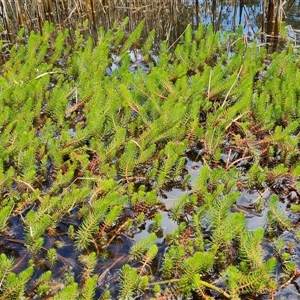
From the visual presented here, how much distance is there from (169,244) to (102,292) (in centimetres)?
53

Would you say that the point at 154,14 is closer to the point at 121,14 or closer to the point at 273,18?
the point at 121,14

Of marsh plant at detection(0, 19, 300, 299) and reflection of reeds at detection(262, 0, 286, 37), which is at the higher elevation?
reflection of reeds at detection(262, 0, 286, 37)

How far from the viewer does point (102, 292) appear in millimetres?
2371

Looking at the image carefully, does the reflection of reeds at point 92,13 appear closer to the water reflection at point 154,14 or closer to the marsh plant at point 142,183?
the water reflection at point 154,14

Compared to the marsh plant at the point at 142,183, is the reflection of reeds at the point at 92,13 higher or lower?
higher

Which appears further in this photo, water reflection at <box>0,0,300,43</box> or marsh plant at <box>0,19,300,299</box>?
water reflection at <box>0,0,300,43</box>

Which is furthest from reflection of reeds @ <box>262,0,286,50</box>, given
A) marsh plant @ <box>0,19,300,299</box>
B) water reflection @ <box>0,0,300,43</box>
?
marsh plant @ <box>0,19,300,299</box>

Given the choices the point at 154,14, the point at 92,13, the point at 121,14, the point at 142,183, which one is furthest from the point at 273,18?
the point at 142,183

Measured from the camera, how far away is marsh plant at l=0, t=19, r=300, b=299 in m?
2.36

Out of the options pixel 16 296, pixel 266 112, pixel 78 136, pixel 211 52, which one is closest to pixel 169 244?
pixel 16 296

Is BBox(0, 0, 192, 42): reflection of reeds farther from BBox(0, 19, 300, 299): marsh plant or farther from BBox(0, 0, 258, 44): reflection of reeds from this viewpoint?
BBox(0, 19, 300, 299): marsh plant

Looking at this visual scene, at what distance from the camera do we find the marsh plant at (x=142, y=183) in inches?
92.8

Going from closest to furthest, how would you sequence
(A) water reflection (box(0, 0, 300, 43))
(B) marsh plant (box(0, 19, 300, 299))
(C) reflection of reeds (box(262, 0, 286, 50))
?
(B) marsh plant (box(0, 19, 300, 299))
(C) reflection of reeds (box(262, 0, 286, 50))
(A) water reflection (box(0, 0, 300, 43))

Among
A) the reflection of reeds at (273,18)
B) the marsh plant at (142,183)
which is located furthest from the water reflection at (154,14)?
the marsh plant at (142,183)
